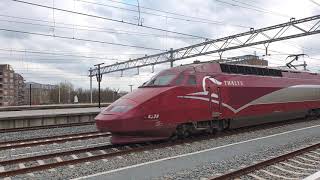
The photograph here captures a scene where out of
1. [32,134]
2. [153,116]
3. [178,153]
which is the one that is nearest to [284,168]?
[178,153]

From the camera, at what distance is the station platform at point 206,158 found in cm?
884

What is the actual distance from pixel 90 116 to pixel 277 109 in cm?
1144

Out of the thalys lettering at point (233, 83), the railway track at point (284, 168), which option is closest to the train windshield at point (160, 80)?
the thalys lettering at point (233, 83)

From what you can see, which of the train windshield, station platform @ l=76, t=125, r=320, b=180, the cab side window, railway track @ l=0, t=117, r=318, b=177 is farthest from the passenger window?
station platform @ l=76, t=125, r=320, b=180

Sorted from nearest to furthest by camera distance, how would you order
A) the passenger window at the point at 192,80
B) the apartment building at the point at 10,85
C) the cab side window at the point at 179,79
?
the cab side window at the point at 179,79
the passenger window at the point at 192,80
the apartment building at the point at 10,85

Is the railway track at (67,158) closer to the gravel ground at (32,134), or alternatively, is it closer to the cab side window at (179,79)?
the cab side window at (179,79)

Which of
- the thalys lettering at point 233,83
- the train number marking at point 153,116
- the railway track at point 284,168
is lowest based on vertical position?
the railway track at point 284,168

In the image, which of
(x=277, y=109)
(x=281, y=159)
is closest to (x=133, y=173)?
(x=281, y=159)

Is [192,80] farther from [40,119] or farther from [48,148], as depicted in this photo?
[40,119]

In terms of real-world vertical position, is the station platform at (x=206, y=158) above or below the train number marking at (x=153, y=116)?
below

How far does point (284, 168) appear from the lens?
9539 millimetres

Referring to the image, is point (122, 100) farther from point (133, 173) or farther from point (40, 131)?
point (40, 131)

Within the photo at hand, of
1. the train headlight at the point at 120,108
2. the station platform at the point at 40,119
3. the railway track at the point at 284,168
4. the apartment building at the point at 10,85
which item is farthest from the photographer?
the apartment building at the point at 10,85

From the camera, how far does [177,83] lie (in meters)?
13.7
